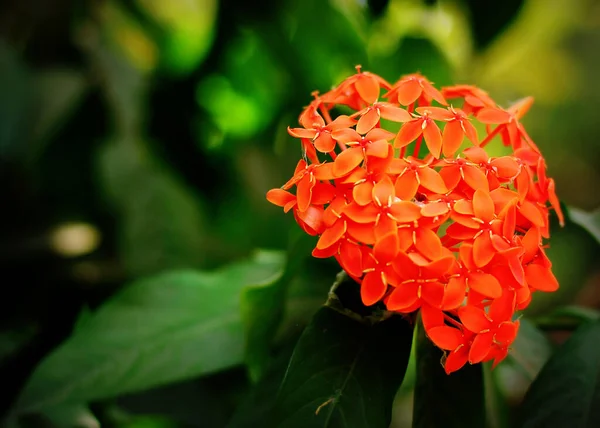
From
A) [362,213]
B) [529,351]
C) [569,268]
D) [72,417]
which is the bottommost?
[569,268]

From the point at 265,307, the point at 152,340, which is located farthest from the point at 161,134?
the point at 265,307

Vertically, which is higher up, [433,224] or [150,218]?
[433,224]

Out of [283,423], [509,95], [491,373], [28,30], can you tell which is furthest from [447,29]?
[283,423]

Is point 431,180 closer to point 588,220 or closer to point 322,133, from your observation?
point 322,133

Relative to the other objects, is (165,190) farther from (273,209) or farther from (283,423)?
(283,423)

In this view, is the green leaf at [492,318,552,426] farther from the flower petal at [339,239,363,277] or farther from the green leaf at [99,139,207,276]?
the green leaf at [99,139,207,276]

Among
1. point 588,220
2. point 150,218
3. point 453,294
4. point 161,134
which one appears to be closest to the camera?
point 453,294
